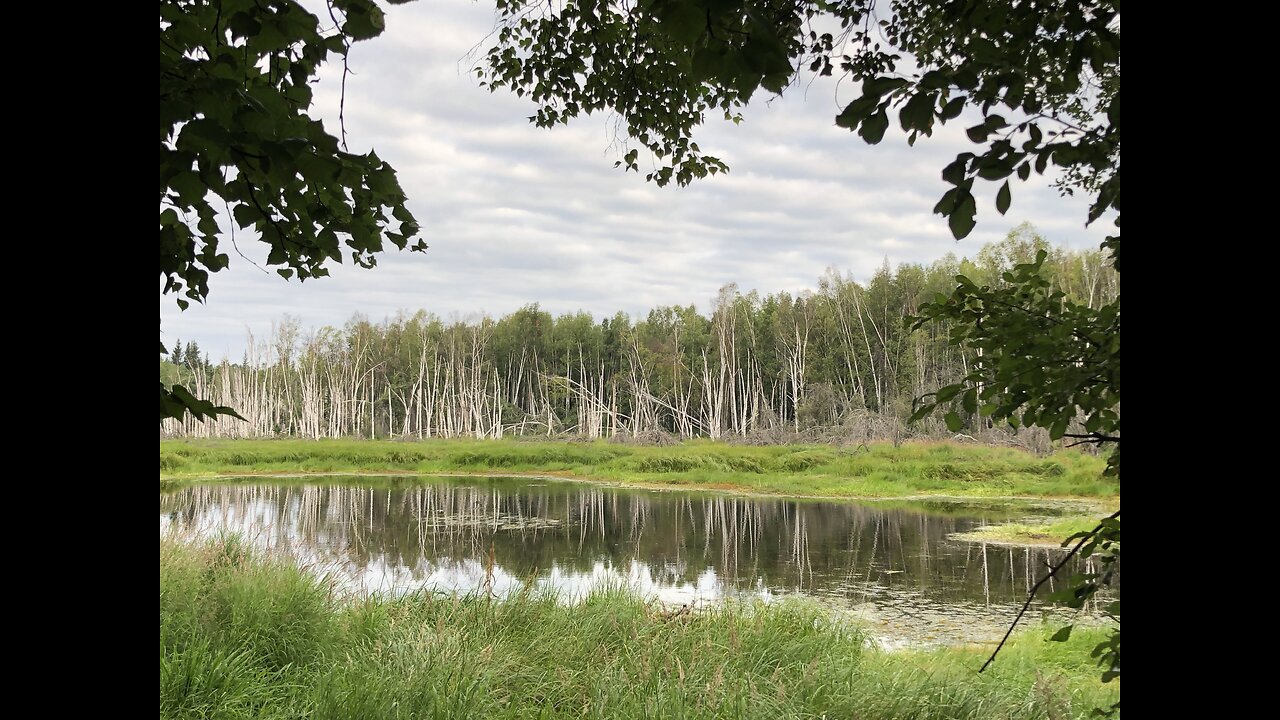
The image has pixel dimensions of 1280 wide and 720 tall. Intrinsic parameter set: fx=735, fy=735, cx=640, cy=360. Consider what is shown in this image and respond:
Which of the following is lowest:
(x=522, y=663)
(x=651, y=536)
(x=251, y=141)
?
(x=651, y=536)

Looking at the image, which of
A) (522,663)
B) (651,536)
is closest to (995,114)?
(522,663)

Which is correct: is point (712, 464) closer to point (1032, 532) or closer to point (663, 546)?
point (663, 546)

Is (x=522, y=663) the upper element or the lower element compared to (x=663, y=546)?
upper

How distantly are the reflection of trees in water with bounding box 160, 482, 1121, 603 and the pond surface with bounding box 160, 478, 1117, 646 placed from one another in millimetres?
43

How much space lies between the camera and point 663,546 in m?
12.5

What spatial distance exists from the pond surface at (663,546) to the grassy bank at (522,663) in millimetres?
601

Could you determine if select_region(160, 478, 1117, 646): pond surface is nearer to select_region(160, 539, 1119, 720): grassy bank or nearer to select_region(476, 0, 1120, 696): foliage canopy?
select_region(160, 539, 1119, 720): grassy bank

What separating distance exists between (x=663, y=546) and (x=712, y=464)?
11.0 meters

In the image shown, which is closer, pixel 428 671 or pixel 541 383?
pixel 428 671

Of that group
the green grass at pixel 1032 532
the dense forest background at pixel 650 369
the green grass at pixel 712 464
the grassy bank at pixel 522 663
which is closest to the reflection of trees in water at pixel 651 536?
the green grass at pixel 1032 532
